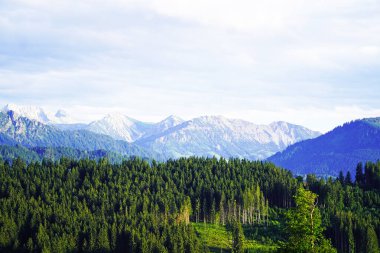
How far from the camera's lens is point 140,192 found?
184750 millimetres

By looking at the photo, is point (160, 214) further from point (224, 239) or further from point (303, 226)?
point (303, 226)

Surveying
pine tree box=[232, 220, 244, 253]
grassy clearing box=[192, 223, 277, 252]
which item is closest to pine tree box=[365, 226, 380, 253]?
grassy clearing box=[192, 223, 277, 252]

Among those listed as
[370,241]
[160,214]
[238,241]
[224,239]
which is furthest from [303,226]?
[160,214]

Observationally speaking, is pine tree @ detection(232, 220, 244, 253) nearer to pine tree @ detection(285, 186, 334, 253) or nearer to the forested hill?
the forested hill

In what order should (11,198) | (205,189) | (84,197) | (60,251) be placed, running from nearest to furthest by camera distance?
(60,251), (11,198), (84,197), (205,189)

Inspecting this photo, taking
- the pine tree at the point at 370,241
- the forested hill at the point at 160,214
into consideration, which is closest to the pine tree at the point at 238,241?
the forested hill at the point at 160,214

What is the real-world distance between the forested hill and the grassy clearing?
38cm

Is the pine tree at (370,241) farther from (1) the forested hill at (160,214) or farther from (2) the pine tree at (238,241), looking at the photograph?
(2) the pine tree at (238,241)

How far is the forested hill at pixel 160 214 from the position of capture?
433 feet

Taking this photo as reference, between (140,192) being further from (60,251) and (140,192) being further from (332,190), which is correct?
(332,190)

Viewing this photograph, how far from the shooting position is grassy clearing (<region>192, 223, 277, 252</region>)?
142m

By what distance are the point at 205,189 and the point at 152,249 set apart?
67672mm

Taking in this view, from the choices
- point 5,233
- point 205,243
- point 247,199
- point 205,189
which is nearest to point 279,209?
point 247,199

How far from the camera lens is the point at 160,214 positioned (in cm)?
16625
